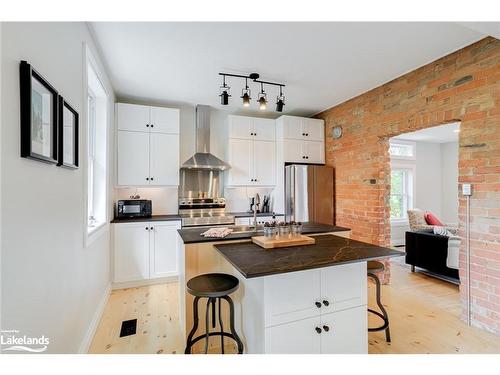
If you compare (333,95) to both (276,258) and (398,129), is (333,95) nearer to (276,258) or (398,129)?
(398,129)

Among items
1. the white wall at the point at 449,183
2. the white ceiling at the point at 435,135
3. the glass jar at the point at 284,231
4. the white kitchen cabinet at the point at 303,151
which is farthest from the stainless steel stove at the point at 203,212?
the white wall at the point at 449,183

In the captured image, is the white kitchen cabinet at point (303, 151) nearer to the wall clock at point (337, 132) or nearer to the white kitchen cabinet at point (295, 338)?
the wall clock at point (337, 132)

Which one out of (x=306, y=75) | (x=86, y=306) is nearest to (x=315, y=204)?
(x=306, y=75)

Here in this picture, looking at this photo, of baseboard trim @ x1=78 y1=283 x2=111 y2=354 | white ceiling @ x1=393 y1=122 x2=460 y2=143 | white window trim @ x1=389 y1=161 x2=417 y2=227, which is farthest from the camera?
white window trim @ x1=389 y1=161 x2=417 y2=227

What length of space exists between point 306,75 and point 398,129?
133cm

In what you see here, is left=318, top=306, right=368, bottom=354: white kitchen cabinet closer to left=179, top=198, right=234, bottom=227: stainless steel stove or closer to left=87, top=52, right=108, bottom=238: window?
left=179, top=198, right=234, bottom=227: stainless steel stove

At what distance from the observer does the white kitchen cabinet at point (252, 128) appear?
4.22 m

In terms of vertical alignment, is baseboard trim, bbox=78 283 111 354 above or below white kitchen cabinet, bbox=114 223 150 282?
below

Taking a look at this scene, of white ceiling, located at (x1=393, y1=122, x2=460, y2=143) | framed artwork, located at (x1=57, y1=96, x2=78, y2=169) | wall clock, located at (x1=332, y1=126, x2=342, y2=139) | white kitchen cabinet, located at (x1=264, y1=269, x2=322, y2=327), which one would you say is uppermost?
white ceiling, located at (x1=393, y1=122, x2=460, y2=143)

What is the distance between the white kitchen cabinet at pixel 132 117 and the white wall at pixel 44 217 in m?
1.49

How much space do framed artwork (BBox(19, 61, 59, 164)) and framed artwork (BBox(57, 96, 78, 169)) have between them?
3.0 inches

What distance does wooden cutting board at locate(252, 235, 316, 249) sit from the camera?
188cm

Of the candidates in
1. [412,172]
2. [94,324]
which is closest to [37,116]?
[94,324]

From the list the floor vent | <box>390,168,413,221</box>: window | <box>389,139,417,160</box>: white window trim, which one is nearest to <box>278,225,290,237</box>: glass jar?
the floor vent
